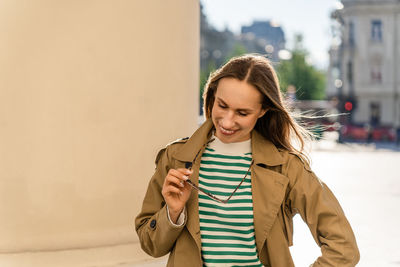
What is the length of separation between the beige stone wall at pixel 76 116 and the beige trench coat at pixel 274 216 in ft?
4.98

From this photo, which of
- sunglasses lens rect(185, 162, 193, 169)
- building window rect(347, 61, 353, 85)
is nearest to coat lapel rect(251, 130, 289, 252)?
sunglasses lens rect(185, 162, 193, 169)

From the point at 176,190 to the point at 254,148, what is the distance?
38 cm

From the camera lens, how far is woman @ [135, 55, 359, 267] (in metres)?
2.14

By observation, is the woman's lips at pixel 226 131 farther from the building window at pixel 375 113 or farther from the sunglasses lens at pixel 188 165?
the building window at pixel 375 113

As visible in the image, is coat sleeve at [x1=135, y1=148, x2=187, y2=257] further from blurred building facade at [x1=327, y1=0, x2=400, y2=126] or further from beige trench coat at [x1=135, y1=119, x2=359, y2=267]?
blurred building facade at [x1=327, y1=0, x2=400, y2=126]

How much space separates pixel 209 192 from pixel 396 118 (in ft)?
158

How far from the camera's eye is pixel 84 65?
3.69 metres

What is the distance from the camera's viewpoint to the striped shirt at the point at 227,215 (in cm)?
220

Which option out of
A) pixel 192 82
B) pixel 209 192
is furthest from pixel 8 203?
pixel 209 192

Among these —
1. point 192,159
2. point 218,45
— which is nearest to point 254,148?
point 192,159

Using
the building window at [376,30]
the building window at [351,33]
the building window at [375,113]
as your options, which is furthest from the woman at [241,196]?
the building window at [351,33]

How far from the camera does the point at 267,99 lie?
2.28 meters

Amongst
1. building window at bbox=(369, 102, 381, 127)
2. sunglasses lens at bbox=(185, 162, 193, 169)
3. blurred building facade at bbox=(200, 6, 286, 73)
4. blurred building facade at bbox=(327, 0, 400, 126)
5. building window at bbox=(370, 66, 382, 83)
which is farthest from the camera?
blurred building facade at bbox=(200, 6, 286, 73)

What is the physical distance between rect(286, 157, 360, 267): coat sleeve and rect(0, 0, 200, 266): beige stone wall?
1.83 m
